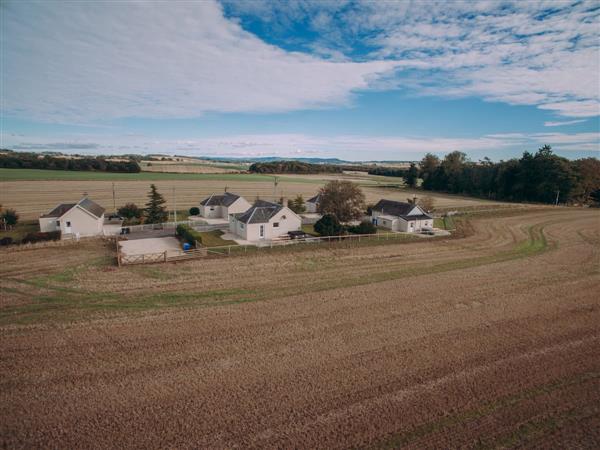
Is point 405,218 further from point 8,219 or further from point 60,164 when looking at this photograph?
point 60,164

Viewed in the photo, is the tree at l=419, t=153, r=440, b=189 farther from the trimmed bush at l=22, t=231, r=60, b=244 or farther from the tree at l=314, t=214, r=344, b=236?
the trimmed bush at l=22, t=231, r=60, b=244

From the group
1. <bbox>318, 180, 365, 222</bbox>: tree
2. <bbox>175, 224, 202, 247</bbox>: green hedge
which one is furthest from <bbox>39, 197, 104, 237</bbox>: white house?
<bbox>318, 180, 365, 222</bbox>: tree

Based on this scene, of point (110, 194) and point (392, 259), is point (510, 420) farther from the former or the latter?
point (110, 194)

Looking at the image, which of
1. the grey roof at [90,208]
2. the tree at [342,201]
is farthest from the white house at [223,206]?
the grey roof at [90,208]

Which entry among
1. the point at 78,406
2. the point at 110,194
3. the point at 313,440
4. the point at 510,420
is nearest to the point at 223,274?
the point at 78,406

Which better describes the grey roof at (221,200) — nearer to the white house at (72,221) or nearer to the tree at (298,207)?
the tree at (298,207)

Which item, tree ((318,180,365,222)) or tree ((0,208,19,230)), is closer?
tree ((0,208,19,230))

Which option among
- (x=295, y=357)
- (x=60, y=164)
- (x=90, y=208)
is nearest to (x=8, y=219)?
(x=90, y=208)
